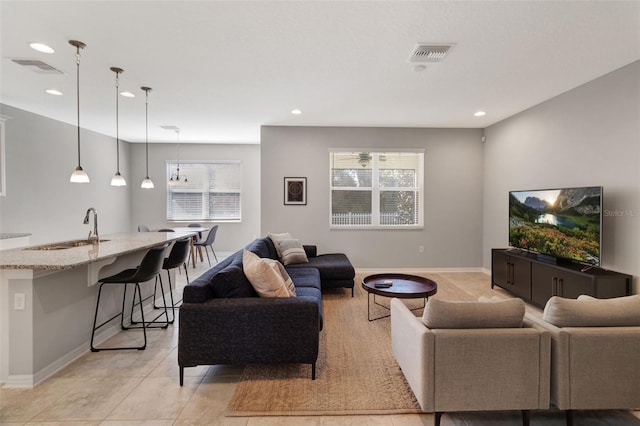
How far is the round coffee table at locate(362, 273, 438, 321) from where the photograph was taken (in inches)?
122

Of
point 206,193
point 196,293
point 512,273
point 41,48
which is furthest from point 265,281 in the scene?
point 206,193

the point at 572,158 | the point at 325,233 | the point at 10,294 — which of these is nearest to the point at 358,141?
the point at 325,233

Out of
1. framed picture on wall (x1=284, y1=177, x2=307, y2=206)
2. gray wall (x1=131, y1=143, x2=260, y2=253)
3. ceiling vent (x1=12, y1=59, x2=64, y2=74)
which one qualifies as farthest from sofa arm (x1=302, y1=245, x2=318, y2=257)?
ceiling vent (x1=12, y1=59, x2=64, y2=74)

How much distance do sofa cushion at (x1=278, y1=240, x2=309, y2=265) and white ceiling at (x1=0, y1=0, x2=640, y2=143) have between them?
79.6 inches

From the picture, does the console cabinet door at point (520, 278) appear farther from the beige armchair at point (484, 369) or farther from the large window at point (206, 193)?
the large window at point (206, 193)

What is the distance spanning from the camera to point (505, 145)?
5.06m

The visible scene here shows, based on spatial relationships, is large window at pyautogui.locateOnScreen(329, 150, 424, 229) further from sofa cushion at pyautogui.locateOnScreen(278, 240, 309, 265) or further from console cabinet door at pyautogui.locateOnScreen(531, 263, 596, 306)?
console cabinet door at pyautogui.locateOnScreen(531, 263, 596, 306)

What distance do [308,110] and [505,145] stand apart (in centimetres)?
332

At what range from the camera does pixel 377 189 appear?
227 inches

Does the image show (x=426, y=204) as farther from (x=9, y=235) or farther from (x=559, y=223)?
(x=9, y=235)

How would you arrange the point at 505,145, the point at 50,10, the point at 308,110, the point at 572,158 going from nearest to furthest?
the point at 50,10 < the point at 572,158 < the point at 308,110 < the point at 505,145

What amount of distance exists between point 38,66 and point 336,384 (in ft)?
13.6

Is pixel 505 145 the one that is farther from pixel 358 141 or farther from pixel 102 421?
pixel 102 421

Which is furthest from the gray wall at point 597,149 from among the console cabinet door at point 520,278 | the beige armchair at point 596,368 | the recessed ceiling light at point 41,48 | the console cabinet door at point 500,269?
the recessed ceiling light at point 41,48
